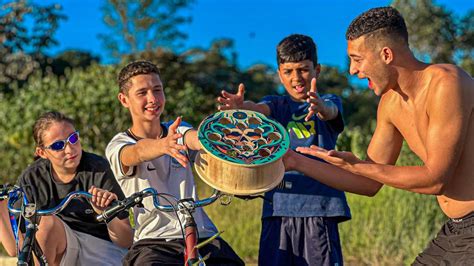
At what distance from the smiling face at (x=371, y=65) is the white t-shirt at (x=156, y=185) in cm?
93

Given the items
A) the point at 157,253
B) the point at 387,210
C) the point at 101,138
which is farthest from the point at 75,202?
the point at 101,138

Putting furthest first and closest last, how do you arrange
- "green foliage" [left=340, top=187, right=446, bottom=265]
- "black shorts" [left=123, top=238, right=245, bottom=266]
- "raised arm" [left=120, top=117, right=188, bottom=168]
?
"green foliage" [left=340, top=187, right=446, bottom=265]
"black shorts" [left=123, top=238, right=245, bottom=266]
"raised arm" [left=120, top=117, right=188, bottom=168]

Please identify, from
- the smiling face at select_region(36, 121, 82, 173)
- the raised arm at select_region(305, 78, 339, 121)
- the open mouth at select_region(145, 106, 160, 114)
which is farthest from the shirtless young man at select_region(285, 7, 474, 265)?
the smiling face at select_region(36, 121, 82, 173)

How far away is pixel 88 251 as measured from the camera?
14.2 ft

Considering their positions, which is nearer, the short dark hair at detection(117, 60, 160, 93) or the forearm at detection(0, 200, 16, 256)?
the forearm at detection(0, 200, 16, 256)

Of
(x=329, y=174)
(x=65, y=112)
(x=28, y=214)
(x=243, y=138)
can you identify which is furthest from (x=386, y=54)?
(x=65, y=112)

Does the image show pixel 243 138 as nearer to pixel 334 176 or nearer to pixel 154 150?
pixel 154 150

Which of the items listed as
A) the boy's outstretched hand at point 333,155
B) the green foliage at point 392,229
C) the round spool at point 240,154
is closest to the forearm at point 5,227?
the round spool at point 240,154

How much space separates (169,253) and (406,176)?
1.20 m

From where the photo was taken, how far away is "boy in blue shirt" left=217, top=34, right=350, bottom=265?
4.48 metres

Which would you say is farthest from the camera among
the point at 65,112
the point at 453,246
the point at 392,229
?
the point at 65,112

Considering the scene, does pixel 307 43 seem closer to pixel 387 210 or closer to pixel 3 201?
pixel 3 201

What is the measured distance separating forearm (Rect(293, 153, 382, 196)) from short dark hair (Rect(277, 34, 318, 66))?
0.98 meters

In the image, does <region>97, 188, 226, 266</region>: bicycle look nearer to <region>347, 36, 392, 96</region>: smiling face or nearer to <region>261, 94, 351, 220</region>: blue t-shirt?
<region>347, 36, 392, 96</region>: smiling face
